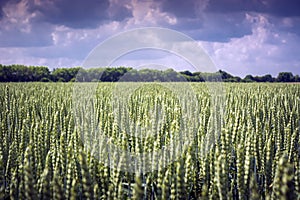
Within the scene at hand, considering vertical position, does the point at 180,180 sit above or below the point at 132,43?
below

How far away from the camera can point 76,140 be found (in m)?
2.90

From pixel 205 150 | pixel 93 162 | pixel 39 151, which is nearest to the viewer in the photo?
pixel 93 162

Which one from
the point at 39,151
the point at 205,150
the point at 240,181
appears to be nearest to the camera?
the point at 240,181

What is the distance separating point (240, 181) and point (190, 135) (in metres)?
0.96

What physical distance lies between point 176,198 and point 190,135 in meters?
1.20

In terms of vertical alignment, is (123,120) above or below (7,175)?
above

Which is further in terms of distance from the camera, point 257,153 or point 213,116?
point 213,116

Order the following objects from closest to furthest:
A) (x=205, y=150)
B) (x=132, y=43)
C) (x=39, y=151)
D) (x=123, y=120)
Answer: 1. (x=205, y=150)
2. (x=39, y=151)
3. (x=123, y=120)
4. (x=132, y=43)

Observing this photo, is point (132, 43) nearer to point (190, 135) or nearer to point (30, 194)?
point (190, 135)

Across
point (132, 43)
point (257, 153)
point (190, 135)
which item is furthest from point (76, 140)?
point (132, 43)

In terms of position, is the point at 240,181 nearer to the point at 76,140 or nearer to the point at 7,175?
the point at 76,140

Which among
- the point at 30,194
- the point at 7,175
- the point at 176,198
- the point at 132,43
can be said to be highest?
the point at 132,43

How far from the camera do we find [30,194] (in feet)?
5.19

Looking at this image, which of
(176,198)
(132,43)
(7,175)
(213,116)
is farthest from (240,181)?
(132,43)
